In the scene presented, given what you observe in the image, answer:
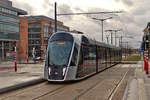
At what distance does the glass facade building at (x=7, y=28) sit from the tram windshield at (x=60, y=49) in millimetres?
63017

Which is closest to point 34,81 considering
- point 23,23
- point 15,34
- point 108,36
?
point 108,36

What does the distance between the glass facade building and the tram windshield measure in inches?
2481

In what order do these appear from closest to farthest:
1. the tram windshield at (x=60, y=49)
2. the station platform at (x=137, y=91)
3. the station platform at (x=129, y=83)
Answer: the station platform at (x=137, y=91) < the station platform at (x=129, y=83) < the tram windshield at (x=60, y=49)

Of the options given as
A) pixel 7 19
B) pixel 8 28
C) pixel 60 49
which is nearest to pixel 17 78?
pixel 60 49

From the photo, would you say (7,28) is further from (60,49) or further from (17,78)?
(60,49)

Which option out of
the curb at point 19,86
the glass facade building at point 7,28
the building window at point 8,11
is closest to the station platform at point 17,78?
the curb at point 19,86

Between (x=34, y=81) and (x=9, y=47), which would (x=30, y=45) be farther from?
(x=34, y=81)

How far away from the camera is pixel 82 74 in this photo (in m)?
23.5

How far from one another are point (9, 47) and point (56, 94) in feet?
245

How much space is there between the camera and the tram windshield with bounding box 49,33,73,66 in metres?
21.4

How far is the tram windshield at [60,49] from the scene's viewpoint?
70.1 ft

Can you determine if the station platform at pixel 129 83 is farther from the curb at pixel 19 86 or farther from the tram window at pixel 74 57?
the tram window at pixel 74 57

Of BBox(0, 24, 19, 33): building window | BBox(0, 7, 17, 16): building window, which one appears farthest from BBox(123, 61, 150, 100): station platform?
BBox(0, 7, 17, 16): building window

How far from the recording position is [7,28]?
8756cm
